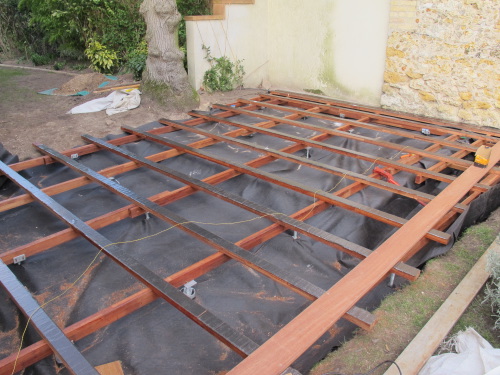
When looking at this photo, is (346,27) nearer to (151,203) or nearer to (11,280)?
(151,203)

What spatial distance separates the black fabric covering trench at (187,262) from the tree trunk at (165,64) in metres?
1.72

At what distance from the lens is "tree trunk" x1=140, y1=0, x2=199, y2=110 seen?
202 inches

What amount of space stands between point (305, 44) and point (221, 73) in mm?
1417

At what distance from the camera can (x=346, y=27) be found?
5531 mm

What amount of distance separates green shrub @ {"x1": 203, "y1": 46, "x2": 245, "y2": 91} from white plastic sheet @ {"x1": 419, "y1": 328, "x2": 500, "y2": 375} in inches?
206

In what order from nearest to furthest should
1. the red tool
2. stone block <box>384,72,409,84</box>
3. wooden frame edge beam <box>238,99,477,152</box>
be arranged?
the red tool → wooden frame edge beam <box>238,99,477,152</box> → stone block <box>384,72,409,84</box>

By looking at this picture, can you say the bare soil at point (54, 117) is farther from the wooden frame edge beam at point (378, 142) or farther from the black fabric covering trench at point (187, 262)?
the wooden frame edge beam at point (378, 142)

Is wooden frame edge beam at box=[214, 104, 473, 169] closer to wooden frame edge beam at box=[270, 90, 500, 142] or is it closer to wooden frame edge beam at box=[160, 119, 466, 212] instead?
wooden frame edge beam at box=[160, 119, 466, 212]

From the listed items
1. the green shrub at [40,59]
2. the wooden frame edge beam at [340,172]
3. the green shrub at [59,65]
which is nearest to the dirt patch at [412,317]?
the wooden frame edge beam at [340,172]

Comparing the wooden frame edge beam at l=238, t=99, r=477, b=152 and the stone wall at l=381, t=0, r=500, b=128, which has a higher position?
the stone wall at l=381, t=0, r=500, b=128

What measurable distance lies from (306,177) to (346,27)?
10.2 feet

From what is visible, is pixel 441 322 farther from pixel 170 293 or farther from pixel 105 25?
pixel 105 25

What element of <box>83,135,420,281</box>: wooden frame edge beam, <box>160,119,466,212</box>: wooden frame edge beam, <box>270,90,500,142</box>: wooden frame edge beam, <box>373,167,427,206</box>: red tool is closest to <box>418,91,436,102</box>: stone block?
<box>270,90,500,142</box>: wooden frame edge beam

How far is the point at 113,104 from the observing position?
17.5 ft
